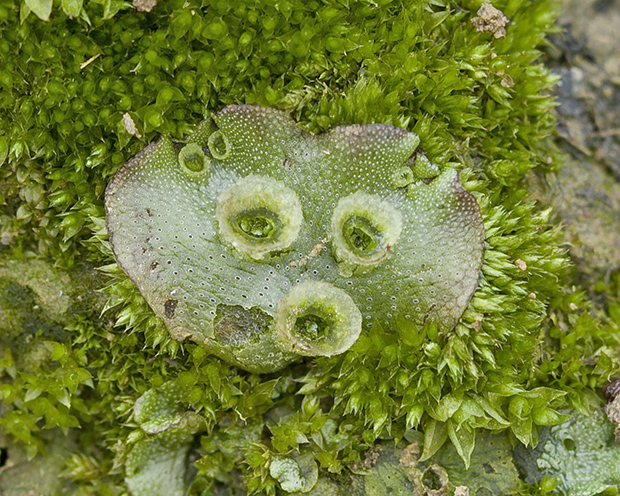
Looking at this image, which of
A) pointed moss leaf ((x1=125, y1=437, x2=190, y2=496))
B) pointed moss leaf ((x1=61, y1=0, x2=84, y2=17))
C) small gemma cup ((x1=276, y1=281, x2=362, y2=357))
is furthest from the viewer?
pointed moss leaf ((x1=125, y1=437, x2=190, y2=496))

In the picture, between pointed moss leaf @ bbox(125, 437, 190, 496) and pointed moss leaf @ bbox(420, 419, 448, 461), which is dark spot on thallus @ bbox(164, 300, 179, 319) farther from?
pointed moss leaf @ bbox(420, 419, 448, 461)

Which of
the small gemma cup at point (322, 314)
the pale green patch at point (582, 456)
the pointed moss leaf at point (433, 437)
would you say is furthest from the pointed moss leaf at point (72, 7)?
the pale green patch at point (582, 456)

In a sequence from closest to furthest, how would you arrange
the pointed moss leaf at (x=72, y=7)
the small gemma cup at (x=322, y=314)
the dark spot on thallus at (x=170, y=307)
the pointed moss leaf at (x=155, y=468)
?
the pointed moss leaf at (x=72, y=7) < the small gemma cup at (x=322, y=314) < the dark spot on thallus at (x=170, y=307) < the pointed moss leaf at (x=155, y=468)

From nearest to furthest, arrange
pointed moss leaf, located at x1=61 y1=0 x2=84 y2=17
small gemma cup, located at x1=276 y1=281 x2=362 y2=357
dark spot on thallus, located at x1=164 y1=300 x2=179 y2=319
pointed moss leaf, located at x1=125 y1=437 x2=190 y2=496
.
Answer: pointed moss leaf, located at x1=61 y1=0 x2=84 y2=17
small gemma cup, located at x1=276 y1=281 x2=362 y2=357
dark spot on thallus, located at x1=164 y1=300 x2=179 y2=319
pointed moss leaf, located at x1=125 y1=437 x2=190 y2=496

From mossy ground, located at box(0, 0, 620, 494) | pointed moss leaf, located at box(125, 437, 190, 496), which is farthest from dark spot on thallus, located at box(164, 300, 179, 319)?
pointed moss leaf, located at box(125, 437, 190, 496)

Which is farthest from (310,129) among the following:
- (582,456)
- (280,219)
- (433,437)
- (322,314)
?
(582,456)

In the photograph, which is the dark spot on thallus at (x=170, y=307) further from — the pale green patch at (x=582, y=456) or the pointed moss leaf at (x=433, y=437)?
the pale green patch at (x=582, y=456)

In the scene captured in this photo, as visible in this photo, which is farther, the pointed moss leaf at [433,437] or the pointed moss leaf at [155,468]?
the pointed moss leaf at [155,468]

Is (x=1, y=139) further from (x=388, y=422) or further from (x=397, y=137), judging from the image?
(x=388, y=422)
